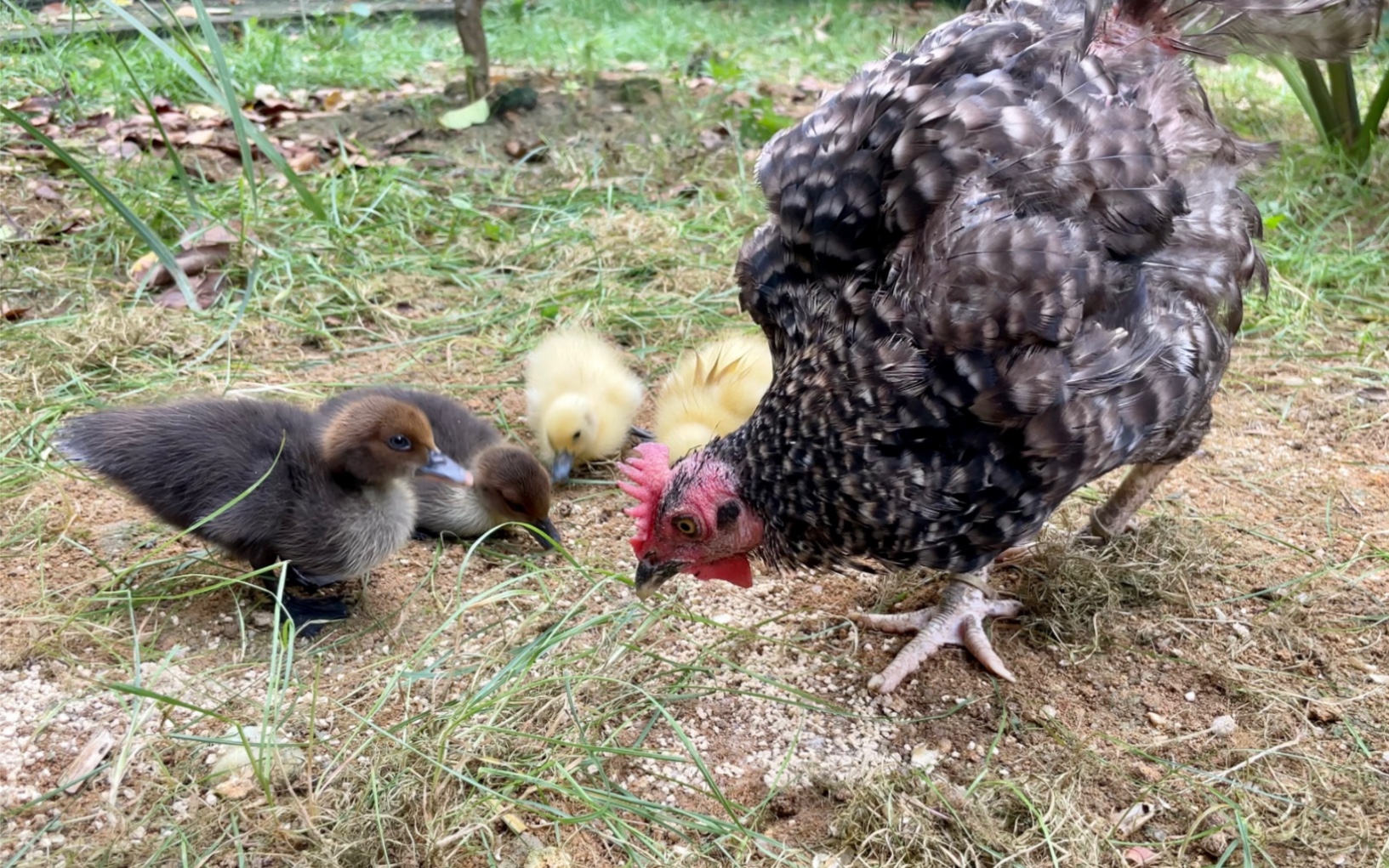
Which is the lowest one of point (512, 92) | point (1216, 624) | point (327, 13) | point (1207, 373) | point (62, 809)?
point (1216, 624)

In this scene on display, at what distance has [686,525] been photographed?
240 cm

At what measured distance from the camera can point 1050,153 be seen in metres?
2.25

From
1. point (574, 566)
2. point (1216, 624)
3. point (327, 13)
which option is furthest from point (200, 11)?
point (327, 13)

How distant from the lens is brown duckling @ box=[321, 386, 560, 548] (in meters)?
2.98

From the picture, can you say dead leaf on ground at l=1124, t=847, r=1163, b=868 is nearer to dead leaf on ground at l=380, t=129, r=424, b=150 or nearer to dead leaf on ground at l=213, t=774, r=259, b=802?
dead leaf on ground at l=213, t=774, r=259, b=802

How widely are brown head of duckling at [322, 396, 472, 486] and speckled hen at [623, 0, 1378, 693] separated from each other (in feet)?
2.09

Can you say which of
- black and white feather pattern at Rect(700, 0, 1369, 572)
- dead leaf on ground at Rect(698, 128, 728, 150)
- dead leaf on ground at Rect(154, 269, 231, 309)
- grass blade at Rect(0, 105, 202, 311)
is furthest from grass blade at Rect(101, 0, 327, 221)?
dead leaf on ground at Rect(698, 128, 728, 150)

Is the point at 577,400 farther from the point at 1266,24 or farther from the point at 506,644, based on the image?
the point at 1266,24

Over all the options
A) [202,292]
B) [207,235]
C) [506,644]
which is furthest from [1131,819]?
[207,235]

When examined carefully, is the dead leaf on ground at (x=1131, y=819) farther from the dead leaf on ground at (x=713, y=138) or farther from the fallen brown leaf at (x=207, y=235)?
the dead leaf on ground at (x=713, y=138)

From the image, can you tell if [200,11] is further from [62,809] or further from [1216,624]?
[1216,624]

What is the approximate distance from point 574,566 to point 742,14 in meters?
8.59

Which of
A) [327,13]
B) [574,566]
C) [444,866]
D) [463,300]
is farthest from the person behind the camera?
[327,13]

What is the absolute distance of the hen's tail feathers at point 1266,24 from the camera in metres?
2.45
